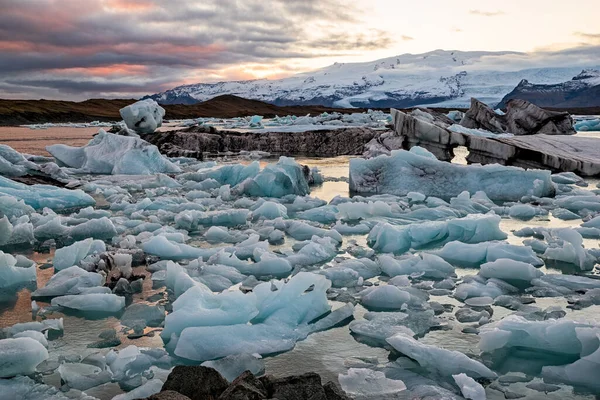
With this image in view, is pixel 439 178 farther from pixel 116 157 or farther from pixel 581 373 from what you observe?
pixel 116 157

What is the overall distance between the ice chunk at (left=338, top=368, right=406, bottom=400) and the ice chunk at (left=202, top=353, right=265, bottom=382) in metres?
0.44

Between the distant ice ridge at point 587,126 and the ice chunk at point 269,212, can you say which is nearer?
the ice chunk at point 269,212

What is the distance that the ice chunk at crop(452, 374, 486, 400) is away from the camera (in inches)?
98.5

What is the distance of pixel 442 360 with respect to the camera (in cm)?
281

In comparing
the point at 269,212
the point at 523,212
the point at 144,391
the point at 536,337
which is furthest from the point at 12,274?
the point at 523,212

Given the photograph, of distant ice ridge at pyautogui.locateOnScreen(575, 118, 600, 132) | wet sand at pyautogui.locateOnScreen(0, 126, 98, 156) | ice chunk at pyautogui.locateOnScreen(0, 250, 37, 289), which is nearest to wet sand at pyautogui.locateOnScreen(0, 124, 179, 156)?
wet sand at pyautogui.locateOnScreen(0, 126, 98, 156)

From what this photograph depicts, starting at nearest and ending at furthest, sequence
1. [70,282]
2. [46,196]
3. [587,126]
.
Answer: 1. [70,282]
2. [46,196]
3. [587,126]

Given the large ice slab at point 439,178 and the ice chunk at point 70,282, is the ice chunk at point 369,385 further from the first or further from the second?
the large ice slab at point 439,178

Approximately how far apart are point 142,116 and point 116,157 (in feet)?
22.3

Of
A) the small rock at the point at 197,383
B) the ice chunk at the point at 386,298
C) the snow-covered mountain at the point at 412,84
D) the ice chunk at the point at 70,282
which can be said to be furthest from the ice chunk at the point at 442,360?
the snow-covered mountain at the point at 412,84

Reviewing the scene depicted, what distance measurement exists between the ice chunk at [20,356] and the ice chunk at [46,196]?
220 inches

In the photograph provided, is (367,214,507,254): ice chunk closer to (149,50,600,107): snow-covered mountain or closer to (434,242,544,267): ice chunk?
(434,242,544,267): ice chunk

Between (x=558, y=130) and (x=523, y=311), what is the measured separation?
55.8 ft

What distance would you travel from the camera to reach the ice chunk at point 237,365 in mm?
2787
